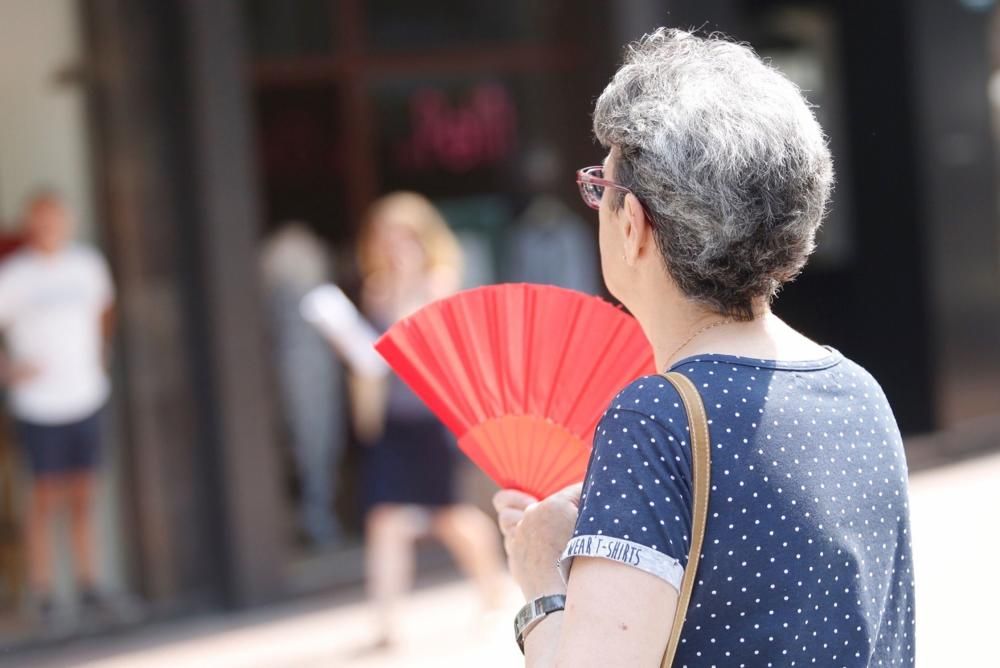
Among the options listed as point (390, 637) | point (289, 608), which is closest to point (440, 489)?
point (390, 637)

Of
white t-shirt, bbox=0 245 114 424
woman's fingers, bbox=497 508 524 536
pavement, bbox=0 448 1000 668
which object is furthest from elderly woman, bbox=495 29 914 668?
white t-shirt, bbox=0 245 114 424

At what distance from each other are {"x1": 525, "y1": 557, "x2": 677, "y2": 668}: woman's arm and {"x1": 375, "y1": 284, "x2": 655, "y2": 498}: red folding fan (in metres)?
0.47

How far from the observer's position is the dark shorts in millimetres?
6379

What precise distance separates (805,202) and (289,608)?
5466mm

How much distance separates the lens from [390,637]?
593 cm

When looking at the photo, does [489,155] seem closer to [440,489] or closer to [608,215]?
[440,489]

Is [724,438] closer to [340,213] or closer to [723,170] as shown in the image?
[723,170]

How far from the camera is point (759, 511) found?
4.92 feet

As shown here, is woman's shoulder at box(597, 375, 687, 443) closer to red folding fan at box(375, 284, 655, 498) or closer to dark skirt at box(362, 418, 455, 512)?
red folding fan at box(375, 284, 655, 498)

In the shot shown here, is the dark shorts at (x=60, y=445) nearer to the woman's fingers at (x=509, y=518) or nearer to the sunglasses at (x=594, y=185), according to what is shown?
the woman's fingers at (x=509, y=518)

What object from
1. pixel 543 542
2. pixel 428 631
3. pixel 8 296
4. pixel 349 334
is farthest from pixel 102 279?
pixel 543 542

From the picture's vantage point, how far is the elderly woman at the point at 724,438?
146cm

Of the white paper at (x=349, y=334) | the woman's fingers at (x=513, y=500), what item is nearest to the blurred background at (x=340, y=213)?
the white paper at (x=349, y=334)

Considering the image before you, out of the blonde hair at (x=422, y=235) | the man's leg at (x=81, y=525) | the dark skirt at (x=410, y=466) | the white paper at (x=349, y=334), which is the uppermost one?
the blonde hair at (x=422, y=235)
